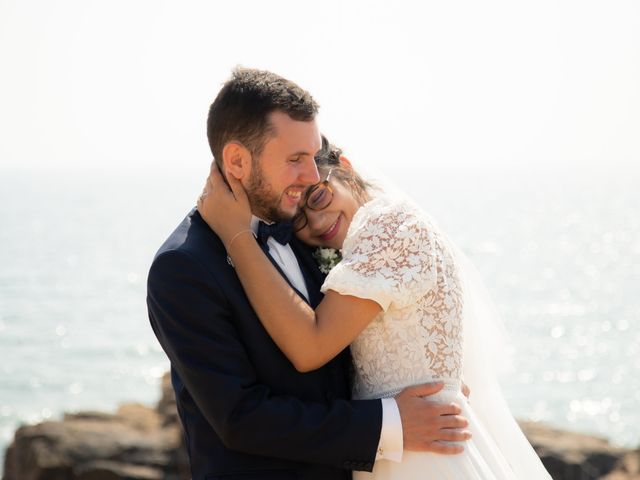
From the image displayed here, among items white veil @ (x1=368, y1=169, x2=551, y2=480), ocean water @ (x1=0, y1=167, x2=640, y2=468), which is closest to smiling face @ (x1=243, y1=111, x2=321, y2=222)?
white veil @ (x1=368, y1=169, x2=551, y2=480)

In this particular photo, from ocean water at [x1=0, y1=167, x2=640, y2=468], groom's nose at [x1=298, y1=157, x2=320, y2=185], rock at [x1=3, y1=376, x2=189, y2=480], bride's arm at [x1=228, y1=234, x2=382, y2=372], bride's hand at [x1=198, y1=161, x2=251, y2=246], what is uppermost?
groom's nose at [x1=298, y1=157, x2=320, y2=185]

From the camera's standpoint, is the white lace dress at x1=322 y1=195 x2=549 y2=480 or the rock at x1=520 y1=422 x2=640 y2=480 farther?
the rock at x1=520 y1=422 x2=640 y2=480

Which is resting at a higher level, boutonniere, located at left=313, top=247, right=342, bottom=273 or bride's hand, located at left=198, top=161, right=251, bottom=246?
bride's hand, located at left=198, top=161, right=251, bottom=246

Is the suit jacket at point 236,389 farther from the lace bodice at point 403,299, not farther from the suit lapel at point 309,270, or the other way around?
the suit lapel at point 309,270

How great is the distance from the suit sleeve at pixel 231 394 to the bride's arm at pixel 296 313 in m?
0.13

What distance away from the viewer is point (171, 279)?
340 centimetres

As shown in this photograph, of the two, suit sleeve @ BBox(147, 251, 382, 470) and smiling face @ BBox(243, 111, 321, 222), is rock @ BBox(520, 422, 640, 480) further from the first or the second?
smiling face @ BBox(243, 111, 321, 222)

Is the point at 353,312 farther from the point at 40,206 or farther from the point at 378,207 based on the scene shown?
the point at 40,206

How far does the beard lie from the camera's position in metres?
3.60

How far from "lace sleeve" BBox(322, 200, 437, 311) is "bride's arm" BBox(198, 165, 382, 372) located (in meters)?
0.06

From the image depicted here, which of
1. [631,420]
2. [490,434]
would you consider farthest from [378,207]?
[631,420]

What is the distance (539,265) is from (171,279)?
69963mm

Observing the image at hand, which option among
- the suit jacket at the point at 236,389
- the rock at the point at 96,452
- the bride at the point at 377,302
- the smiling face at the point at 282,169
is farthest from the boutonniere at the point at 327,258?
the rock at the point at 96,452

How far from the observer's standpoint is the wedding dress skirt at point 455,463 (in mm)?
3520
